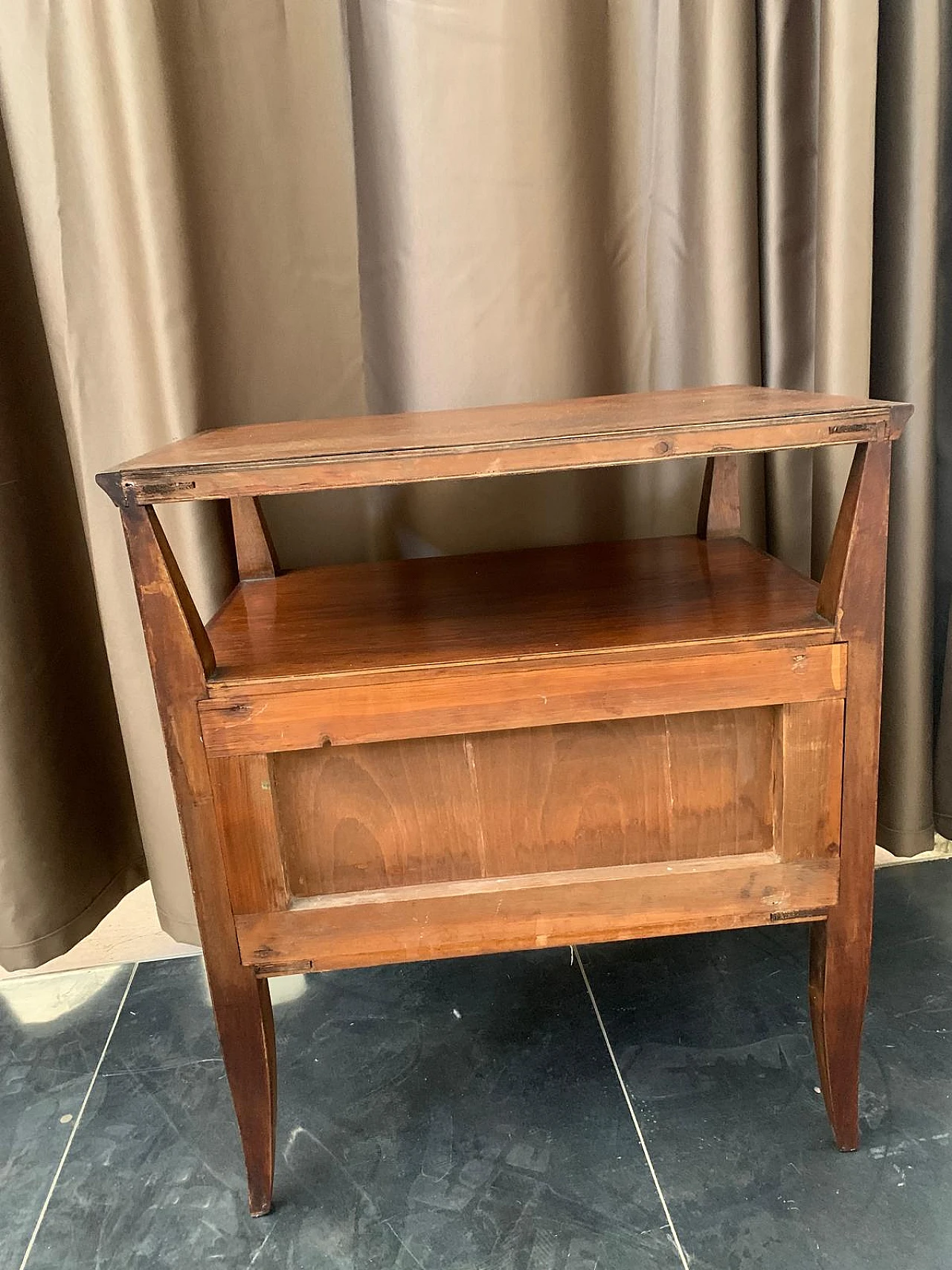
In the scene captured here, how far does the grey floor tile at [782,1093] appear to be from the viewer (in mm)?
816

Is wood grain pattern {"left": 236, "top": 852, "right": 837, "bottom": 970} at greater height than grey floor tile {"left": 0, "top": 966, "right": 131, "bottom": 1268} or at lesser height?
greater

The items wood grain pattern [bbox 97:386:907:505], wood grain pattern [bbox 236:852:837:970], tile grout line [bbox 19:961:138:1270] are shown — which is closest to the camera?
wood grain pattern [bbox 97:386:907:505]

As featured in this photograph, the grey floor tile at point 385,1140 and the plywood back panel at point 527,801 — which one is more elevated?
the plywood back panel at point 527,801

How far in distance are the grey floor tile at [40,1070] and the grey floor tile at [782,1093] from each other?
60 cm

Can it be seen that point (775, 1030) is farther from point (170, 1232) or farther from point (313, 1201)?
point (170, 1232)

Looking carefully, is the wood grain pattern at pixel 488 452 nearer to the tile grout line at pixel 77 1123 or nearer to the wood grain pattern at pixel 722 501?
the wood grain pattern at pixel 722 501

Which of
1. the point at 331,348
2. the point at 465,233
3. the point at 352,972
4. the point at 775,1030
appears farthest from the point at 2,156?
the point at 775,1030

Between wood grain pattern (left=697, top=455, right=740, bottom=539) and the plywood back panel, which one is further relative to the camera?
wood grain pattern (left=697, top=455, right=740, bottom=539)

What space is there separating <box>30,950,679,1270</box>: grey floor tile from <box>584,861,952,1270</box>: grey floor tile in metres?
0.05

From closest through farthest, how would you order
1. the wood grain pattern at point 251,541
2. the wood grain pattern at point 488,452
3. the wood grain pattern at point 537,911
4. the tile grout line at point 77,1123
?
the wood grain pattern at point 488,452 < the wood grain pattern at point 537,911 < the tile grout line at point 77,1123 < the wood grain pattern at point 251,541

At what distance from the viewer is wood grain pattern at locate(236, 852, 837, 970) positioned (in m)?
0.77

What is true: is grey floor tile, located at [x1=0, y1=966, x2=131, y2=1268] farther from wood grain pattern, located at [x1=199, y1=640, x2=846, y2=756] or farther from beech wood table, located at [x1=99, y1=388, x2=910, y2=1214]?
wood grain pattern, located at [x1=199, y1=640, x2=846, y2=756]

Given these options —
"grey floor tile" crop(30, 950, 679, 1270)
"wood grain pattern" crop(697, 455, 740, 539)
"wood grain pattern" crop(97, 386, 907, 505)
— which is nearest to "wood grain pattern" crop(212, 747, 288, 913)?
"wood grain pattern" crop(97, 386, 907, 505)

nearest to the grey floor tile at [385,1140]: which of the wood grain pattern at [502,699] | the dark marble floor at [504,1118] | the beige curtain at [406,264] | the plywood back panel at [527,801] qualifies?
the dark marble floor at [504,1118]
